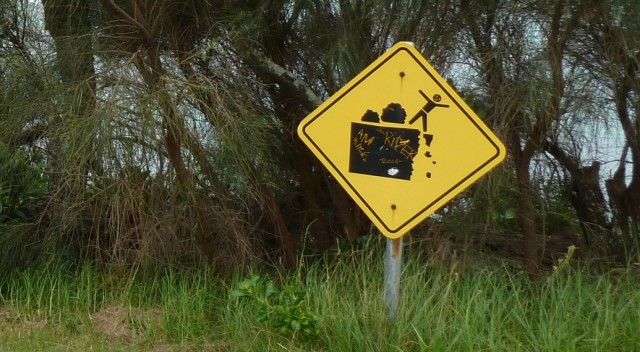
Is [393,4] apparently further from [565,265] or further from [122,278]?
[122,278]

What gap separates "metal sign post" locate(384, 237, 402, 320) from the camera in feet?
15.9

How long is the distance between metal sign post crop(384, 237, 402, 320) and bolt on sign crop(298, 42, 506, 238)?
0.40ft

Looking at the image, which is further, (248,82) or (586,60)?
(248,82)

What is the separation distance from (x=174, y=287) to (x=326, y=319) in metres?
1.63

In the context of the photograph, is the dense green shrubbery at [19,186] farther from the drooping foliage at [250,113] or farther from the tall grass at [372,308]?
the tall grass at [372,308]

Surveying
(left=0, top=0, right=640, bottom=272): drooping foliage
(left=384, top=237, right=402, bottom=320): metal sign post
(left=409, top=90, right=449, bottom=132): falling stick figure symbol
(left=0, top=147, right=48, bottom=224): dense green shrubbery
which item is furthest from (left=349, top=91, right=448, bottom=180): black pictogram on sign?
(left=0, top=147, right=48, bottom=224): dense green shrubbery

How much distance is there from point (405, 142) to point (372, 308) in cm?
103

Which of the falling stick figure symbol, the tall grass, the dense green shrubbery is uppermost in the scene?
the falling stick figure symbol

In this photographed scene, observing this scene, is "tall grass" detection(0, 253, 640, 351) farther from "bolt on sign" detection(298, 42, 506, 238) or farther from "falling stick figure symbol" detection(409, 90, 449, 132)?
"falling stick figure symbol" detection(409, 90, 449, 132)

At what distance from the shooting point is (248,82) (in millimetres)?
6496

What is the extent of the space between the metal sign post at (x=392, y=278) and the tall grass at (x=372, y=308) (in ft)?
0.20

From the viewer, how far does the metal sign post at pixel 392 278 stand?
4832 millimetres

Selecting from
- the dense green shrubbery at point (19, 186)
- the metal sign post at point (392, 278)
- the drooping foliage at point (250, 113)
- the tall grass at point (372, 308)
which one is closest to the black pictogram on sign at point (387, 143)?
the metal sign post at point (392, 278)

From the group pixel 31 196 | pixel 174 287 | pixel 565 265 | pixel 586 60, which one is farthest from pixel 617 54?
pixel 31 196
